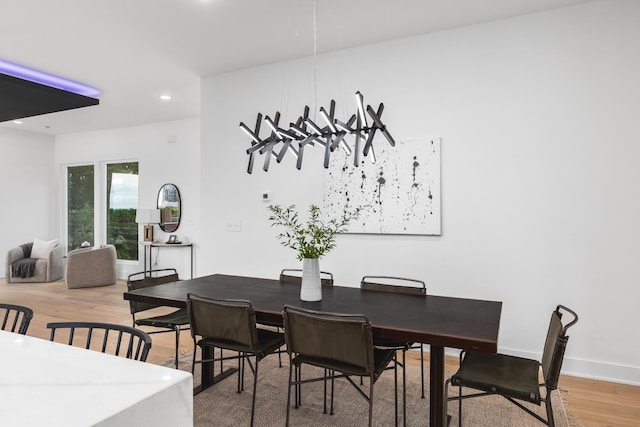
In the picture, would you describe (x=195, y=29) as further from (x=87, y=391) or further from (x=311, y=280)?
(x=87, y=391)

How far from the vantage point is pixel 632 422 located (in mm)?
2428

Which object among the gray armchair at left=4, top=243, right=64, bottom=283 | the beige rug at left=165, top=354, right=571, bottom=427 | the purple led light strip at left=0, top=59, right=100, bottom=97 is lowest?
the beige rug at left=165, top=354, right=571, bottom=427

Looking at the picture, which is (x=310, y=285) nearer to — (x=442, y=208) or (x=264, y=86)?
(x=442, y=208)

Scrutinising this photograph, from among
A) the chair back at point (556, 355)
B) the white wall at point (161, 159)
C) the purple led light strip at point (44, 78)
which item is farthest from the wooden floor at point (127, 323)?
the purple led light strip at point (44, 78)

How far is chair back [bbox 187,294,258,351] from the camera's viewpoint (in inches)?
89.0

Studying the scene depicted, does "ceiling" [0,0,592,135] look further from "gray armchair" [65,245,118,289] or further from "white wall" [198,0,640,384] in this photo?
"gray armchair" [65,245,118,289]

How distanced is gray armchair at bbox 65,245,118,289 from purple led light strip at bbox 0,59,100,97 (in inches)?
105

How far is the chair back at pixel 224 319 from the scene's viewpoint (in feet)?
7.41

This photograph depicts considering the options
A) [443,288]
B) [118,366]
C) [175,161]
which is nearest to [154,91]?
[175,161]

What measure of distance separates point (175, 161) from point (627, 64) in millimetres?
6098

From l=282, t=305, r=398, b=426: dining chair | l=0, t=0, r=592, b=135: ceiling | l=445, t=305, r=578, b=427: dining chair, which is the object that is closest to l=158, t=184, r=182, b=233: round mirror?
l=0, t=0, r=592, b=135: ceiling

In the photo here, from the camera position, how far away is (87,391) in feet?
2.92

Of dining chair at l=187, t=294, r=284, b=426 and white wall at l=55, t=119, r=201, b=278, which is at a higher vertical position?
white wall at l=55, t=119, r=201, b=278

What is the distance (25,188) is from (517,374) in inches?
343
